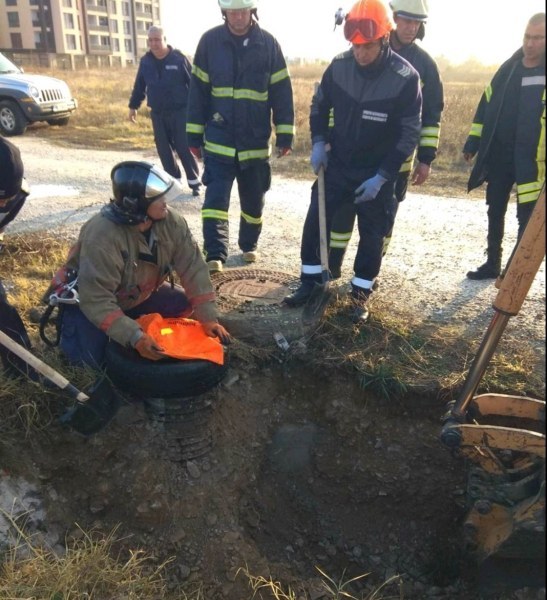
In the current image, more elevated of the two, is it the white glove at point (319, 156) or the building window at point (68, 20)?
the building window at point (68, 20)

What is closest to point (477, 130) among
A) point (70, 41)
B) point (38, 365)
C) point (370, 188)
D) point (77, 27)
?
point (370, 188)

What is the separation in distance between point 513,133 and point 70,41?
161ft

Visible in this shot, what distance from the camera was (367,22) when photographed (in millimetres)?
3162

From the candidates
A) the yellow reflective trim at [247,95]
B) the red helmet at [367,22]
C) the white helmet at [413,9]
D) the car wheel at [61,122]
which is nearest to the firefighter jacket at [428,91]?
the white helmet at [413,9]

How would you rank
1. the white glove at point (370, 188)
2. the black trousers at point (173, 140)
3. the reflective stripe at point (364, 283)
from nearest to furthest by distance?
the white glove at point (370, 188)
the reflective stripe at point (364, 283)
the black trousers at point (173, 140)

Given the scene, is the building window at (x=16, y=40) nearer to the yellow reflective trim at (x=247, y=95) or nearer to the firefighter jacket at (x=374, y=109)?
the yellow reflective trim at (x=247, y=95)

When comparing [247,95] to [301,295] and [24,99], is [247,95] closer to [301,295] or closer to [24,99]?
[301,295]

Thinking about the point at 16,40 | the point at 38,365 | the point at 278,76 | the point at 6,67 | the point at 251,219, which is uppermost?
the point at 16,40

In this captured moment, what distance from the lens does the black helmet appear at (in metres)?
2.75

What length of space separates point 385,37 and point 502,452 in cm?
257

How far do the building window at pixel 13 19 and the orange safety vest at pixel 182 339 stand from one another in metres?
49.1

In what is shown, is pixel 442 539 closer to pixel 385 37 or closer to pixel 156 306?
pixel 156 306

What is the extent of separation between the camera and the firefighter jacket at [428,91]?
402 cm

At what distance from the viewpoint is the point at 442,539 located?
292 cm
